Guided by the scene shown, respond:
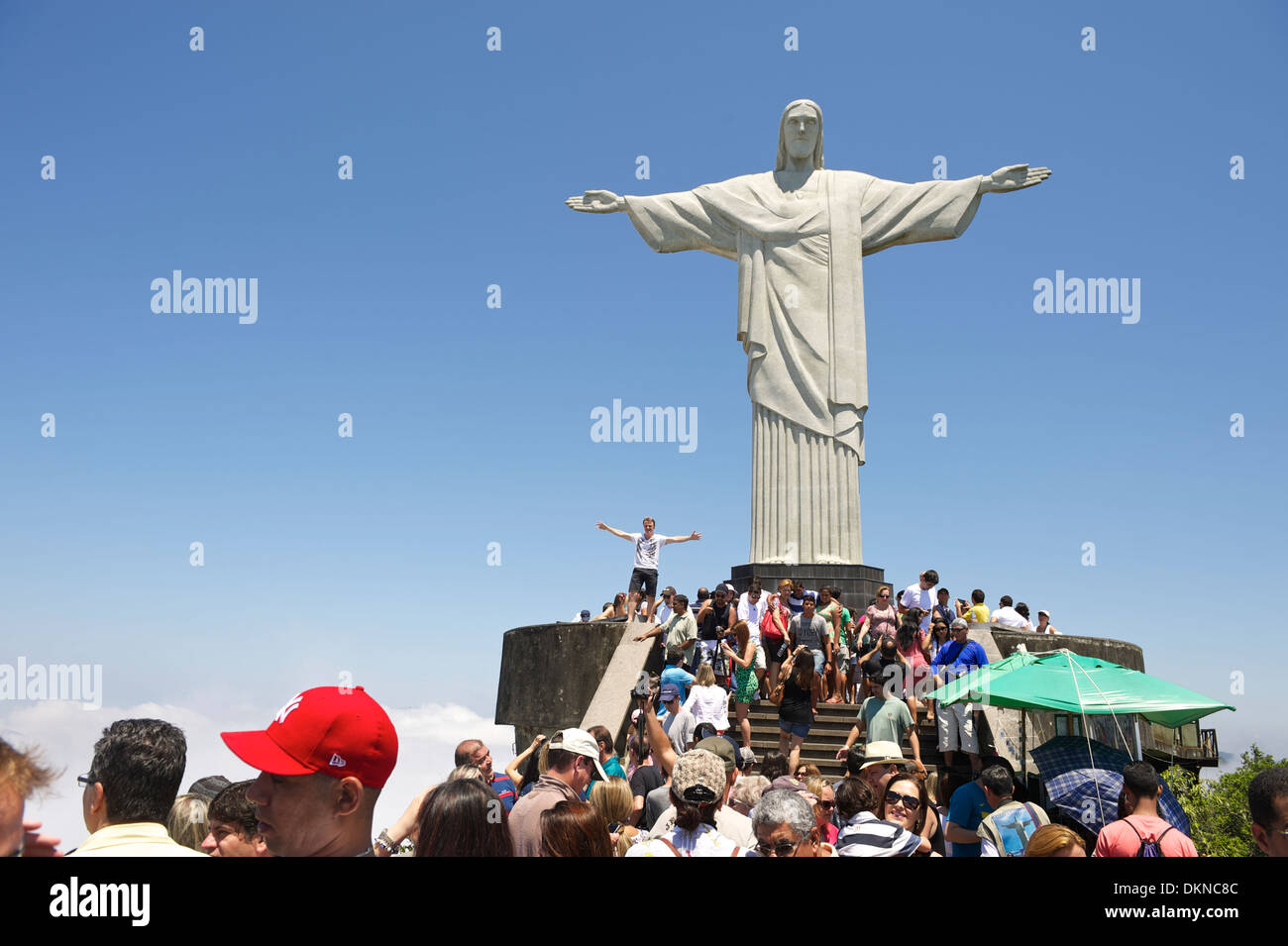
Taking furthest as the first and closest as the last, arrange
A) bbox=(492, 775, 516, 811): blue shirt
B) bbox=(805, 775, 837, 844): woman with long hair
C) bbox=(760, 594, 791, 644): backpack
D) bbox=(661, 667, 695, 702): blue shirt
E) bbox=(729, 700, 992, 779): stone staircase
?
bbox=(760, 594, 791, 644): backpack
bbox=(729, 700, 992, 779): stone staircase
bbox=(661, 667, 695, 702): blue shirt
bbox=(805, 775, 837, 844): woman with long hair
bbox=(492, 775, 516, 811): blue shirt

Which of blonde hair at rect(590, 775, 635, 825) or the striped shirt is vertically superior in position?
the striped shirt

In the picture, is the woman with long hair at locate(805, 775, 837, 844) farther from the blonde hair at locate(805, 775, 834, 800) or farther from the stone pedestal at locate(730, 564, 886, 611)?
the stone pedestal at locate(730, 564, 886, 611)

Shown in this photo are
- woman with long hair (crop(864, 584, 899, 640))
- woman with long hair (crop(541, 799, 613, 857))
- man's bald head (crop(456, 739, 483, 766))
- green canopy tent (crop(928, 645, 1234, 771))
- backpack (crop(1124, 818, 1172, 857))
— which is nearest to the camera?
woman with long hair (crop(541, 799, 613, 857))

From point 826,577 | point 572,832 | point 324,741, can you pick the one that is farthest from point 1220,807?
point 324,741

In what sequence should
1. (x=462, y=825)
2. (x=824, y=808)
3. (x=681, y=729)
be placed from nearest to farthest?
(x=462, y=825), (x=824, y=808), (x=681, y=729)

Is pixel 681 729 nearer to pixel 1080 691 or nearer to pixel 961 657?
pixel 1080 691

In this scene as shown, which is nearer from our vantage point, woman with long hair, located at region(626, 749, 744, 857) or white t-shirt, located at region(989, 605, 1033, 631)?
woman with long hair, located at region(626, 749, 744, 857)

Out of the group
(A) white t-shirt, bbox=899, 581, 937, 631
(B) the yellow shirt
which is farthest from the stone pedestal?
(B) the yellow shirt
